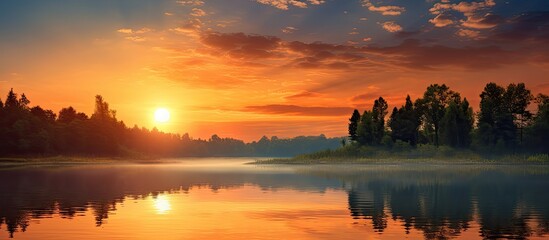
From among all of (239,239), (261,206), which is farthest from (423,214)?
(239,239)

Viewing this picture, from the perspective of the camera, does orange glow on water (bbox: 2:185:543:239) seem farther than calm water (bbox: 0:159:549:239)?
No

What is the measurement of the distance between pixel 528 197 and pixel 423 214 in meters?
22.4

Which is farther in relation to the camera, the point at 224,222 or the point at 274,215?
the point at 274,215

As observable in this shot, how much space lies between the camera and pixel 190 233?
3719cm

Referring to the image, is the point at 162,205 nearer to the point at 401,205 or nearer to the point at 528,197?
the point at 401,205

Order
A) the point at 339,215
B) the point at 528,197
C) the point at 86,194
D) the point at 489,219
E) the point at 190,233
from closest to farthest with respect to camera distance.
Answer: the point at 190,233
the point at 489,219
the point at 339,215
the point at 528,197
the point at 86,194

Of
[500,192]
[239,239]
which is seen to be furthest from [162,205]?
[500,192]

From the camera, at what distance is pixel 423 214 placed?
1879 inches

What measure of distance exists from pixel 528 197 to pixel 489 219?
892 inches

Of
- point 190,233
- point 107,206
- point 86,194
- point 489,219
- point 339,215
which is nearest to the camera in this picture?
point 190,233

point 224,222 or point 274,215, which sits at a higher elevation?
point 274,215

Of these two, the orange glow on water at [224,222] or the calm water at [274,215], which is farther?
the calm water at [274,215]

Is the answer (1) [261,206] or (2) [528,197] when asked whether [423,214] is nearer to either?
(1) [261,206]

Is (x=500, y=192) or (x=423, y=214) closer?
(x=423, y=214)
